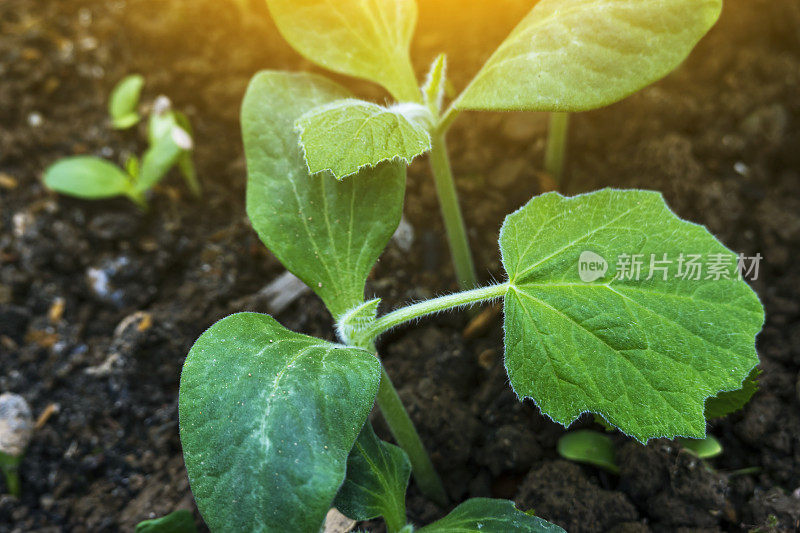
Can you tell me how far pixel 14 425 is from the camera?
64.4 inches

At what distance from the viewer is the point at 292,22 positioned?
1557 millimetres

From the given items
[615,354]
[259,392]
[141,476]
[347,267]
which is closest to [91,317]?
[141,476]

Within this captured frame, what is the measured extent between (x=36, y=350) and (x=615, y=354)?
147cm

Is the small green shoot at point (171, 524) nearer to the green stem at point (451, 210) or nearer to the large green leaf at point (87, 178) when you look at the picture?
the green stem at point (451, 210)

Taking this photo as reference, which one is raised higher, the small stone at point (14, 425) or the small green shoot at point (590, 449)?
the small stone at point (14, 425)

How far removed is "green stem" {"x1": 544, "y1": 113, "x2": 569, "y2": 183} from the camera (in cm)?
193

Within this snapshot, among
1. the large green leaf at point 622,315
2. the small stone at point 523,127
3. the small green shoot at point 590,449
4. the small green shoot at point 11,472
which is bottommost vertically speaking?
the small green shoot at point 590,449

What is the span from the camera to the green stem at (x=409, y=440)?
4.47ft

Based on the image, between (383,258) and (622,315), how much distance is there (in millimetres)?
886

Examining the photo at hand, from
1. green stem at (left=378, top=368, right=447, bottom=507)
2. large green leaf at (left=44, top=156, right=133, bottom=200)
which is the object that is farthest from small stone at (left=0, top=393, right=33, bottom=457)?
green stem at (left=378, top=368, right=447, bottom=507)

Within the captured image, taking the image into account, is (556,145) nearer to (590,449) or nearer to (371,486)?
(590,449)

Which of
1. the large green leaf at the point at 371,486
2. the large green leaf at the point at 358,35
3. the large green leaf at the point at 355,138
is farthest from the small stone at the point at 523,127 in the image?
the large green leaf at the point at 371,486

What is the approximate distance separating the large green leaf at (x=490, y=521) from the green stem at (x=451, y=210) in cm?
60

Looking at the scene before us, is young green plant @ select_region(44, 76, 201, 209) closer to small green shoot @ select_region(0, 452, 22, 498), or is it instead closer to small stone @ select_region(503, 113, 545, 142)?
small green shoot @ select_region(0, 452, 22, 498)
